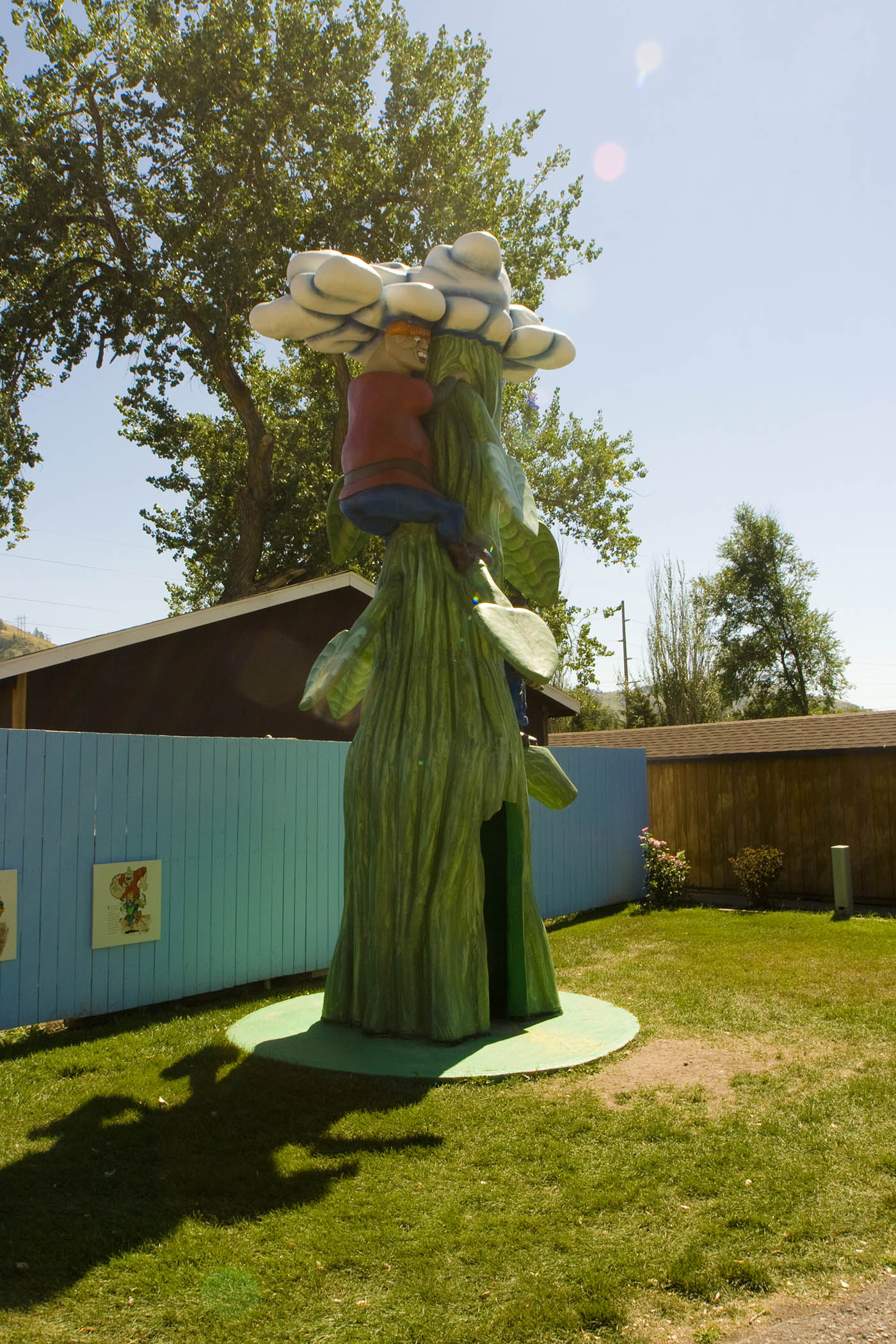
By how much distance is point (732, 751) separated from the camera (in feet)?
51.0

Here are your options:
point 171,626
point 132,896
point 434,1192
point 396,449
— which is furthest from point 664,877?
point 434,1192

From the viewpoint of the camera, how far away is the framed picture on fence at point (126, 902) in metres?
7.11

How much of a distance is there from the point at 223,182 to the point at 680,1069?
17.0 meters

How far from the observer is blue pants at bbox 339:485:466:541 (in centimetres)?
679

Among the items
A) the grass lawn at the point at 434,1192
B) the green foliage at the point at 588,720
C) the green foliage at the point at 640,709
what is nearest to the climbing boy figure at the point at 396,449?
the grass lawn at the point at 434,1192

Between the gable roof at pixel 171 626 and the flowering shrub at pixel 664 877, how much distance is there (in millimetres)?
5411

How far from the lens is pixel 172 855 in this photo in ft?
25.2

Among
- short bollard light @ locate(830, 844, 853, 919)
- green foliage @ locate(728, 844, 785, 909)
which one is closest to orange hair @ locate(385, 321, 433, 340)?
short bollard light @ locate(830, 844, 853, 919)

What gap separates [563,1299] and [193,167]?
61.8 feet

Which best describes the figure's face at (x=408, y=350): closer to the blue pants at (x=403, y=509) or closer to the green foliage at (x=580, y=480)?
the blue pants at (x=403, y=509)

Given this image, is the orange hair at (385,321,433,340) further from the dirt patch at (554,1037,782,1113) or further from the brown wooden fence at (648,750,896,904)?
the brown wooden fence at (648,750,896,904)

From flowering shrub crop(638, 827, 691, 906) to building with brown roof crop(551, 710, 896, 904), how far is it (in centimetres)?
168

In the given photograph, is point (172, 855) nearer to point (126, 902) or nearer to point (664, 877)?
point (126, 902)

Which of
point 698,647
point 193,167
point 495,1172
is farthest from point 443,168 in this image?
point 698,647
